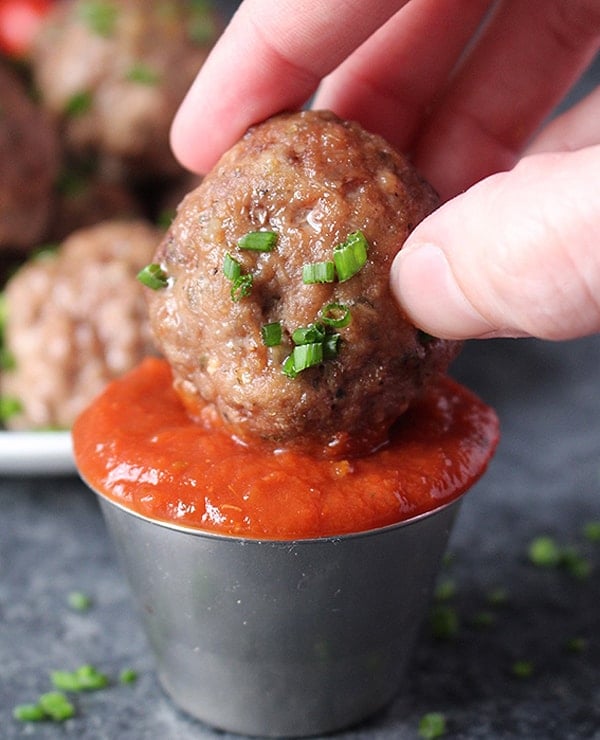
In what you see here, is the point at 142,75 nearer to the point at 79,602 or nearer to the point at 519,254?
the point at 79,602

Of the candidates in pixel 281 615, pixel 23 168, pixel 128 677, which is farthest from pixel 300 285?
pixel 23 168

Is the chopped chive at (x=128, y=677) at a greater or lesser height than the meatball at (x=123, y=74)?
lesser

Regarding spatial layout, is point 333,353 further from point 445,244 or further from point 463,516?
point 463,516

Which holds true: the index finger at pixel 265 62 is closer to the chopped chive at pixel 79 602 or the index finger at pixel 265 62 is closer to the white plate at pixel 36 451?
the white plate at pixel 36 451

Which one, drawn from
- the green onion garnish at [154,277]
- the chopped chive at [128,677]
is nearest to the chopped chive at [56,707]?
the chopped chive at [128,677]

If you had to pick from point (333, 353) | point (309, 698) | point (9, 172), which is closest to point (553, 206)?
point (333, 353)

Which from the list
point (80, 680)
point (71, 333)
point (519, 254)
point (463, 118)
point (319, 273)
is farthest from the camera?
point (71, 333)
